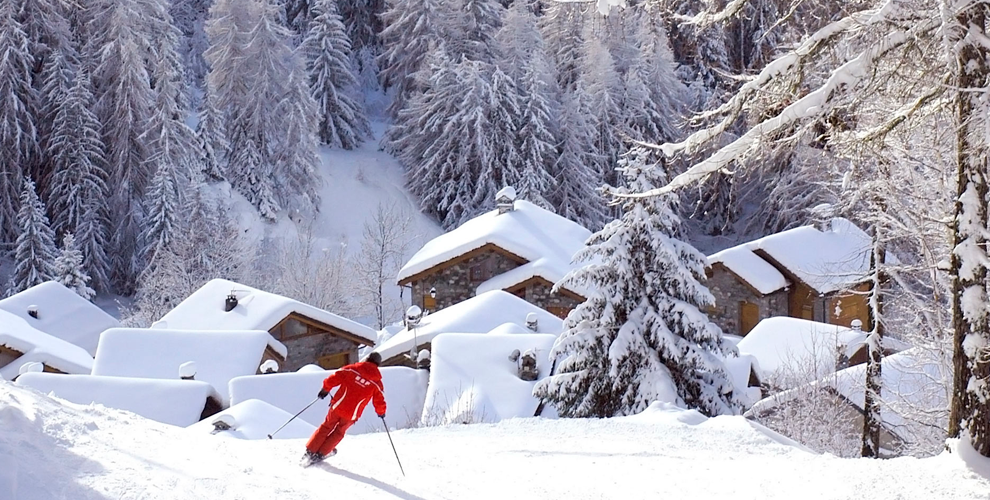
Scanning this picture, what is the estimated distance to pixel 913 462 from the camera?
280 inches

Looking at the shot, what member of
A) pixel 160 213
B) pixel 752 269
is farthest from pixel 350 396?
pixel 160 213

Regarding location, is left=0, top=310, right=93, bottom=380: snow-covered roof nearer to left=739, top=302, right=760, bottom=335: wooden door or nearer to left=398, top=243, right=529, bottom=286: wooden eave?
left=398, top=243, right=529, bottom=286: wooden eave

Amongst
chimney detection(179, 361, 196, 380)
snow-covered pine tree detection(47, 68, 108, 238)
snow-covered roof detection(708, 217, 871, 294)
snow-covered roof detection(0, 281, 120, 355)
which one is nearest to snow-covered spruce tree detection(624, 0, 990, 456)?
chimney detection(179, 361, 196, 380)

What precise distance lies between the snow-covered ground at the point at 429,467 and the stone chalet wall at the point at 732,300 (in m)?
25.7

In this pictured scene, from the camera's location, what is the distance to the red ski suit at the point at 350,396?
288 inches

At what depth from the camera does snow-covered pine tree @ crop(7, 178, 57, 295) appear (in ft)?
117

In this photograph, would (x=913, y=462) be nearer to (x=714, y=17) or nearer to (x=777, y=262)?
(x=714, y=17)

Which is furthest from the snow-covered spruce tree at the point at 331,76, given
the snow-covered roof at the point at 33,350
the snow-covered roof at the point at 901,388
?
the snow-covered roof at the point at 901,388

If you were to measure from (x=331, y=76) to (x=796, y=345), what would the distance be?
31.4 m

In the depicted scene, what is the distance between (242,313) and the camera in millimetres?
25328

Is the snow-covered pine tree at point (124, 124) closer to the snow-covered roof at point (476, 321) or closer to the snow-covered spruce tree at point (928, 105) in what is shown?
the snow-covered roof at point (476, 321)

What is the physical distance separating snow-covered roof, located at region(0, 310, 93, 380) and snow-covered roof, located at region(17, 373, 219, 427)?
5.83m

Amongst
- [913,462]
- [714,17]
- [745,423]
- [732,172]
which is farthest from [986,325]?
[745,423]

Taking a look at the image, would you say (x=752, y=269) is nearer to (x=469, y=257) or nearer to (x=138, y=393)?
(x=469, y=257)
